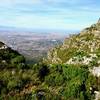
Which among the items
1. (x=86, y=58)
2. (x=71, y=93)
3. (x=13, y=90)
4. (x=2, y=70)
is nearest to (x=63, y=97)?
(x=71, y=93)

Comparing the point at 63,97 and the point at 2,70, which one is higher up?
the point at 2,70

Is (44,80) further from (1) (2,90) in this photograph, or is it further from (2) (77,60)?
(2) (77,60)

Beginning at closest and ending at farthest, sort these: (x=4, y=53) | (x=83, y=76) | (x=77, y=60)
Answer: (x=83, y=76) < (x=4, y=53) < (x=77, y=60)

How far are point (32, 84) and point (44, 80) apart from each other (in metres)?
2.39

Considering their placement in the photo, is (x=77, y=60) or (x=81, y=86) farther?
(x=77, y=60)

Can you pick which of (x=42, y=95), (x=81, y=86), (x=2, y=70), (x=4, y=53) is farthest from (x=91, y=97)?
(x=4, y=53)

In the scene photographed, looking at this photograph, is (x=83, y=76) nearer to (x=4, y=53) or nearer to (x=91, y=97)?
(x=91, y=97)

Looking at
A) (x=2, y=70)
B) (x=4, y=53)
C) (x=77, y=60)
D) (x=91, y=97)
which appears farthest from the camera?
(x=77, y=60)

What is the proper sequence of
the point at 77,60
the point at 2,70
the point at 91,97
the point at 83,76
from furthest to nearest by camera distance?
the point at 77,60
the point at 2,70
the point at 83,76
the point at 91,97

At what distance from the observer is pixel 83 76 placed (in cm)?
4747

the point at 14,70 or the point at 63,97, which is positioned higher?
the point at 14,70

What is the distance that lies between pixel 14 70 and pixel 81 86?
12.2m

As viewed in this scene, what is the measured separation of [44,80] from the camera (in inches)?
1924

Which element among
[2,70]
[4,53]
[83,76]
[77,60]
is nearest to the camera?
[83,76]
